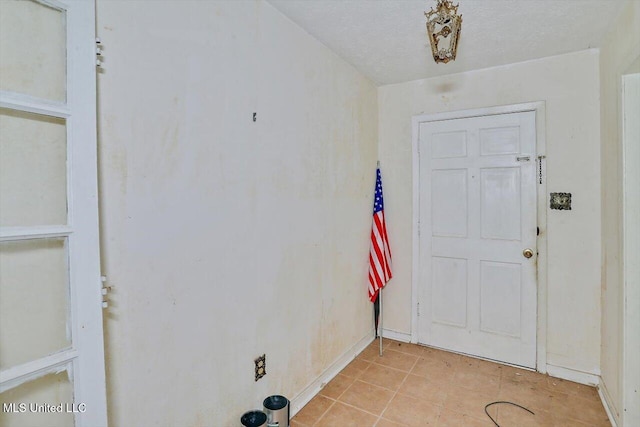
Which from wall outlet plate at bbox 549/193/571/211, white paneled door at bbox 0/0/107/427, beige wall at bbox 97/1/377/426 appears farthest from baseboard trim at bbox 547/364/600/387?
white paneled door at bbox 0/0/107/427

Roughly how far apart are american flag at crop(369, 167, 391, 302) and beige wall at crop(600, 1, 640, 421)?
1650 mm

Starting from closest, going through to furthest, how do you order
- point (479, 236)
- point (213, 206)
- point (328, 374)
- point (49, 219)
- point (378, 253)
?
point (49, 219) < point (213, 206) < point (328, 374) < point (479, 236) < point (378, 253)

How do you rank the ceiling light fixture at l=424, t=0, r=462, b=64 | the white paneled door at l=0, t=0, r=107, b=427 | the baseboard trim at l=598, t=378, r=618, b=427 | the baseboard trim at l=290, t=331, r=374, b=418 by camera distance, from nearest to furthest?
the white paneled door at l=0, t=0, r=107, b=427
the ceiling light fixture at l=424, t=0, r=462, b=64
the baseboard trim at l=598, t=378, r=618, b=427
the baseboard trim at l=290, t=331, r=374, b=418

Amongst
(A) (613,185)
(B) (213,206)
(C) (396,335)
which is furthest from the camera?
(C) (396,335)

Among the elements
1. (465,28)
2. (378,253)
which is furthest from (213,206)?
(465,28)

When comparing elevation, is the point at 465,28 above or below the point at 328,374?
above

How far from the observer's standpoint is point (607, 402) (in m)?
2.32

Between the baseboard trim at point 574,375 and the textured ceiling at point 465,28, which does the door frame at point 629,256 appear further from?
the baseboard trim at point 574,375

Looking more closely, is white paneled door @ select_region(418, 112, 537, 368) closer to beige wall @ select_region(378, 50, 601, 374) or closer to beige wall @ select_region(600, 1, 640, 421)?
beige wall @ select_region(378, 50, 601, 374)

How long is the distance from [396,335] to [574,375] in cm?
146

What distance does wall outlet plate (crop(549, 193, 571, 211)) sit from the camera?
8.89ft

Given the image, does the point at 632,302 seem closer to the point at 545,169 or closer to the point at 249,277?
the point at 545,169

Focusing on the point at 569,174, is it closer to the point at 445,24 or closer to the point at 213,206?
the point at 445,24

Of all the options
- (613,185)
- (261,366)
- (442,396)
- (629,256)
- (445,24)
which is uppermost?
(445,24)
